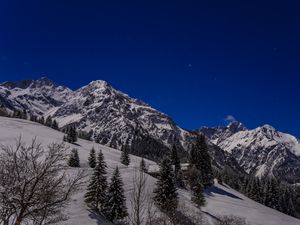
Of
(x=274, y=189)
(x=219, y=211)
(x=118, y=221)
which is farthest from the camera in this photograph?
(x=274, y=189)

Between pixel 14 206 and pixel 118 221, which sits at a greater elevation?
pixel 14 206

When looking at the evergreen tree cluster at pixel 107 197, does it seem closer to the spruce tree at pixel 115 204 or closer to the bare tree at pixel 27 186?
the spruce tree at pixel 115 204

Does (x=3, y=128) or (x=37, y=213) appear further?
(x=3, y=128)

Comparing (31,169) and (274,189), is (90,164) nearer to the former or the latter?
(274,189)

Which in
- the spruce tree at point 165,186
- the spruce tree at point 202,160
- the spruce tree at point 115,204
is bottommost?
the spruce tree at point 115,204

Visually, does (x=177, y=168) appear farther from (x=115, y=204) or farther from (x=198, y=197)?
(x=115, y=204)

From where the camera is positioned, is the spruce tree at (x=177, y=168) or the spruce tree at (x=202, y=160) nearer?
the spruce tree at (x=177, y=168)

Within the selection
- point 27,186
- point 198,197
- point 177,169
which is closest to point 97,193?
point 198,197

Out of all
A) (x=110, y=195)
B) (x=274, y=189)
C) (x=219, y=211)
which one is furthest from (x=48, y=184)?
(x=274, y=189)

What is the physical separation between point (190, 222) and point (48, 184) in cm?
4590

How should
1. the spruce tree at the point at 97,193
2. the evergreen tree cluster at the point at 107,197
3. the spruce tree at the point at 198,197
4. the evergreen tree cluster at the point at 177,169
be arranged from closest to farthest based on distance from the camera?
the evergreen tree cluster at the point at 107,197
the spruce tree at the point at 97,193
the spruce tree at the point at 198,197
the evergreen tree cluster at the point at 177,169

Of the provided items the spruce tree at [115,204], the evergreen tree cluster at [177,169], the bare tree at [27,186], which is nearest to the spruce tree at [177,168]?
the evergreen tree cluster at [177,169]

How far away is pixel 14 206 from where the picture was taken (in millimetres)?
12008

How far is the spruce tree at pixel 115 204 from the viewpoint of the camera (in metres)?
54.0
